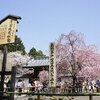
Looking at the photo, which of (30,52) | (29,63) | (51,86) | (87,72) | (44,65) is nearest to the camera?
(51,86)

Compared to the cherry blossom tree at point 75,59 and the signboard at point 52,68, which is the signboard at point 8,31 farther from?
the cherry blossom tree at point 75,59

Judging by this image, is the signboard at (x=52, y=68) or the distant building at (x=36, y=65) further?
the distant building at (x=36, y=65)

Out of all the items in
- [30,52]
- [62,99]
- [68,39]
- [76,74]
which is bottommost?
[62,99]

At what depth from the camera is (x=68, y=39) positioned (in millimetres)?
29953

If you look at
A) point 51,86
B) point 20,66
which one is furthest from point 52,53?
point 20,66

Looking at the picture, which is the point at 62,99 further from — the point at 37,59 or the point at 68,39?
the point at 37,59

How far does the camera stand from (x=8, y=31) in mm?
10688

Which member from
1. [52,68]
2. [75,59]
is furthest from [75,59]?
[52,68]

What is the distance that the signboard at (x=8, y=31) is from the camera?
10.5 m

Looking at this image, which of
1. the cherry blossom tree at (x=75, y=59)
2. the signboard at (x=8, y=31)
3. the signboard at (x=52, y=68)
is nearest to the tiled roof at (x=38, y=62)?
the cherry blossom tree at (x=75, y=59)

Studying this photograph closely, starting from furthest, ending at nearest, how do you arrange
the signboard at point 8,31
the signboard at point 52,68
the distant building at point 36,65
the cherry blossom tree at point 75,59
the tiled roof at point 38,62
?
the tiled roof at point 38,62 < the distant building at point 36,65 < the cherry blossom tree at point 75,59 < the signboard at point 52,68 < the signboard at point 8,31

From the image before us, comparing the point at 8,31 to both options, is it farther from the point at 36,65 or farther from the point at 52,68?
the point at 36,65

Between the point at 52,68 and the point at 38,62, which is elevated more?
the point at 38,62

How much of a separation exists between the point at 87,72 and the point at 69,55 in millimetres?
2654
